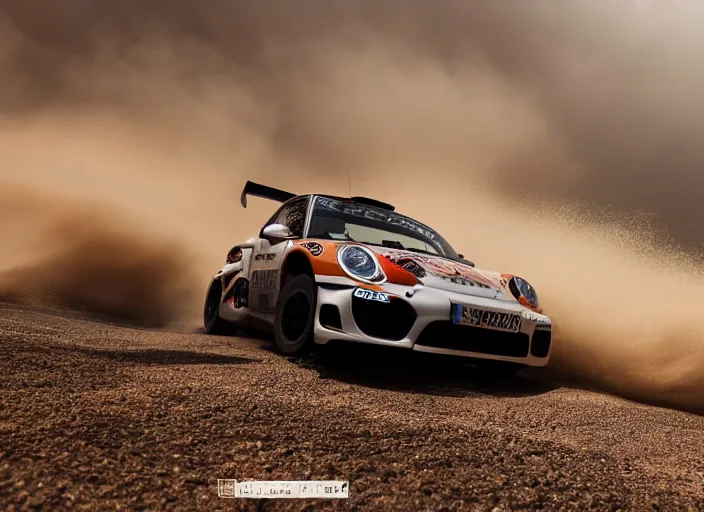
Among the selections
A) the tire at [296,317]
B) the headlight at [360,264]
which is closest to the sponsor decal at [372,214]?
the tire at [296,317]

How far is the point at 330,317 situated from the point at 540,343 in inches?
54.2

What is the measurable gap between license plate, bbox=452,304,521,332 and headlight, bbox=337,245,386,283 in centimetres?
45

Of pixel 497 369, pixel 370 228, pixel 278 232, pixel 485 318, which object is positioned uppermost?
pixel 370 228

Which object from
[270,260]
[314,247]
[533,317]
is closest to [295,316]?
[314,247]

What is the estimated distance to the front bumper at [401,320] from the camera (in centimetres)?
271

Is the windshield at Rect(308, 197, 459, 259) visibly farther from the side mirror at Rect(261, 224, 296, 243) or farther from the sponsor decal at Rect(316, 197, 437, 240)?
the side mirror at Rect(261, 224, 296, 243)

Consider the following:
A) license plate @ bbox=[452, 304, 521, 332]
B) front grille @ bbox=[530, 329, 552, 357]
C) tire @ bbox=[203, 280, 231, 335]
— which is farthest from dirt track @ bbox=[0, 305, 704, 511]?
tire @ bbox=[203, 280, 231, 335]

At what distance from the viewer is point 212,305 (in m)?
5.24

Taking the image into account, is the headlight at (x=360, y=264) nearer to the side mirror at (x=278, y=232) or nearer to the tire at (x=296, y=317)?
the tire at (x=296, y=317)

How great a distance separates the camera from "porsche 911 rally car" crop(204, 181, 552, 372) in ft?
8.98

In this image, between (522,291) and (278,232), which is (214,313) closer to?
(278,232)

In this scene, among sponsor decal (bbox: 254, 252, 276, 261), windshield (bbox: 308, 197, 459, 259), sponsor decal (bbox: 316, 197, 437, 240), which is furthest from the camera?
sponsor decal (bbox: 316, 197, 437, 240)

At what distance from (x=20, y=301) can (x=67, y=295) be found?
3.86ft

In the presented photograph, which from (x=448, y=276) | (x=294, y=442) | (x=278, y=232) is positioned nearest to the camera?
(x=294, y=442)
